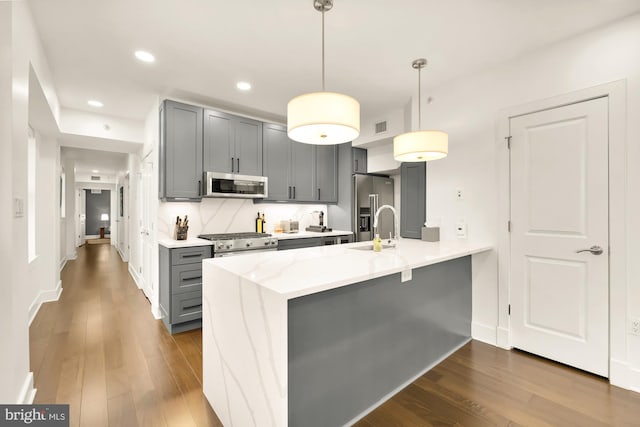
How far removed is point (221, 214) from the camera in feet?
13.2

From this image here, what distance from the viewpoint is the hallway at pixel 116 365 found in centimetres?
181

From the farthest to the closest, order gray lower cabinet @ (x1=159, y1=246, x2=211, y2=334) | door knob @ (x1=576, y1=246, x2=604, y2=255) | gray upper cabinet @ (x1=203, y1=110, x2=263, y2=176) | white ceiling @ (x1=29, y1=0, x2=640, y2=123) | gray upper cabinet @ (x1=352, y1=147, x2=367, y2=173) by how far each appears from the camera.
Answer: gray upper cabinet @ (x1=352, y1=147, x2=367, y2=173), gray upper cabinet @ (x1=203, y1=110, x2=263, y2=176), gray lower cabinet @ (x1=159, y1=246, x2=211, y2=334), door knob @ (x1=576, y1=246, x2=604, y2=255), white ceiling @ (x1=29, y1=0, x2=640, y2=123)

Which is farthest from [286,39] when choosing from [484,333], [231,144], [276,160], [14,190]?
[484,333]

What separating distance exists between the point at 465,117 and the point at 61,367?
425cm

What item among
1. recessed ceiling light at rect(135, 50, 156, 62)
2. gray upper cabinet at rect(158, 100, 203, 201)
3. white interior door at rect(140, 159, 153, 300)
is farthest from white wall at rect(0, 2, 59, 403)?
white interior door at rect(140, 159, 153, 300)

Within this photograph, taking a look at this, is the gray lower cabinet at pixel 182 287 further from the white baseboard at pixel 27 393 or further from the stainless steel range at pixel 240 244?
the white baseboard at pixel 27 393

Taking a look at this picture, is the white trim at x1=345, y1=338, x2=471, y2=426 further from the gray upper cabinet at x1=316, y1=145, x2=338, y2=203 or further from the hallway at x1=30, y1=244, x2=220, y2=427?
the gray upper cabinet at x1=316, y1=145, x2=338, y2=203

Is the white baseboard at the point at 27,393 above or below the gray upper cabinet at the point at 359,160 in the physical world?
below

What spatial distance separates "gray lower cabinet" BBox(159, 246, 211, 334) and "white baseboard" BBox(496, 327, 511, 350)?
10.00ft

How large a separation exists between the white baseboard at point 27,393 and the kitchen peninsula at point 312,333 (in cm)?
105

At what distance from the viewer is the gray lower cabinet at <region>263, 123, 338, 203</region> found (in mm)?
4137

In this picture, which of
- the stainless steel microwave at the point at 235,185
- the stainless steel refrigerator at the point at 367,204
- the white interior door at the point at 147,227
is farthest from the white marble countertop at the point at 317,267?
the white interior door at the point at 147,227

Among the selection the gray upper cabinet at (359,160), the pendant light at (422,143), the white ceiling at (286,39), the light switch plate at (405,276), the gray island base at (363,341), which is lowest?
the gray island base at (363,341)

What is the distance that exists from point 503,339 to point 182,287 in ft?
10.6
